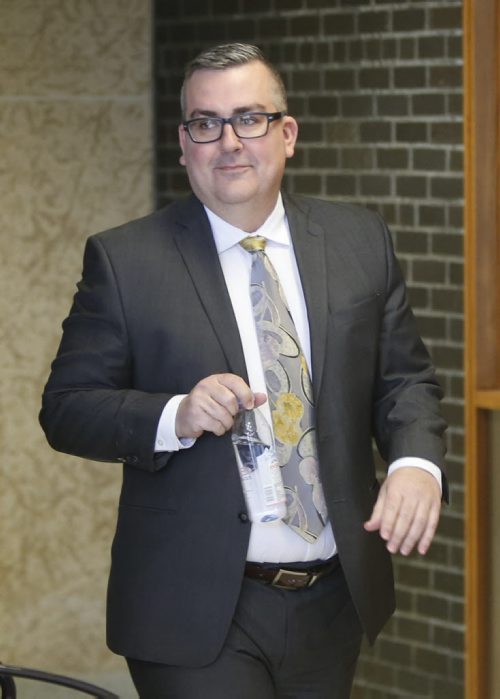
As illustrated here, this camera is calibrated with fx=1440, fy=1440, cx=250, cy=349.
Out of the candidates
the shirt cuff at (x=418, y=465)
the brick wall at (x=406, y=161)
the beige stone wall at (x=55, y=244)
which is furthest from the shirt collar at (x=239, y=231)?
the beige stone wall at (x=55, y=244)

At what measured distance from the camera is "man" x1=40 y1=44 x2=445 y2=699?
272cm

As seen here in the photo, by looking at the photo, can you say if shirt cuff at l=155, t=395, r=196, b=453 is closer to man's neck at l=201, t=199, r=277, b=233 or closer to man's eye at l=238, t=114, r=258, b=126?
man's neck at l=201, t=199, r=277, b=233

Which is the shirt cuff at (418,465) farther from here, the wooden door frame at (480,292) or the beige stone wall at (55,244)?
the beige stone wall at (55,244)

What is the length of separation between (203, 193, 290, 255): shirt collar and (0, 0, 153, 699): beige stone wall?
202 centimetres

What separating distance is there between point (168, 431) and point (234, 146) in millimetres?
558

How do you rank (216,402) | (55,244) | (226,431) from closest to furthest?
(216,402) → (226,431) → (55,244)

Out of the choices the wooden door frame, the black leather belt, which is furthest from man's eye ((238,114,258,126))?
the wooden door frame

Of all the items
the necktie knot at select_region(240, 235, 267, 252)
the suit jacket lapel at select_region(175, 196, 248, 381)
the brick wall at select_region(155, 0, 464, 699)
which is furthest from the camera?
the brick wall at select_region(155, 0, 464, 699)

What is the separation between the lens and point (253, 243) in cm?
286

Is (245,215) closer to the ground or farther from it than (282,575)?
farther from it

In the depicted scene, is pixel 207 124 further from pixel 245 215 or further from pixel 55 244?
pixel 55 244

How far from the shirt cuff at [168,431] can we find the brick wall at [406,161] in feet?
6.19

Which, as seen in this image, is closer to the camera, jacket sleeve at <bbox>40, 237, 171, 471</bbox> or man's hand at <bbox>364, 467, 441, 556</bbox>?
man's hand at <bbox>364, 467, 441, 556</bbox>

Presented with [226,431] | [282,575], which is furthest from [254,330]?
[282,575]
